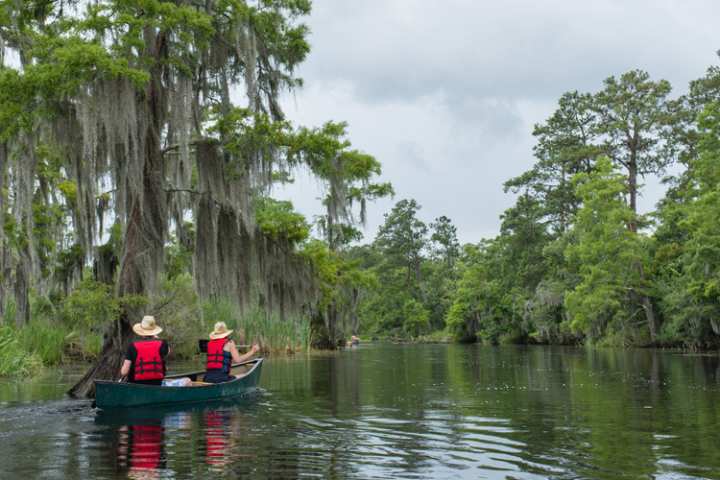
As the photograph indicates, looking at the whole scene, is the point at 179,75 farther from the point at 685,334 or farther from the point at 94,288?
the point at 685,334

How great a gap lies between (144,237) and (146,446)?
7.61 meters

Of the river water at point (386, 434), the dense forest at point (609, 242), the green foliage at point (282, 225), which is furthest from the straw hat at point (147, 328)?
the dense forest at point (609, 242)

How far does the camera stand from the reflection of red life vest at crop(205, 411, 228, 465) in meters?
10.1

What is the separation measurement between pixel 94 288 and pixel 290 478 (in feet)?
33.2

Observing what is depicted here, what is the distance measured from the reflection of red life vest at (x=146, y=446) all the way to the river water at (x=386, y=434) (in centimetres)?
3

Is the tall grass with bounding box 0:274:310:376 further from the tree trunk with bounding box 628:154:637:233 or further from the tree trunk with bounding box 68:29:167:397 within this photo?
the tree trunk with bounding box 628:154:637:233

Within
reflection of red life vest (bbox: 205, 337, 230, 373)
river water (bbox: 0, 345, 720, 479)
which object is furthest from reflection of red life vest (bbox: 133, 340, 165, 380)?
reflection of red life vest (bbox: 205, 337, 230, 373)

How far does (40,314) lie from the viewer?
25.7 meters

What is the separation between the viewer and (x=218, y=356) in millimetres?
17641

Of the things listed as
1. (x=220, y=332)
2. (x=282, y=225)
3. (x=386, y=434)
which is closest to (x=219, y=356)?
(x=220, y=332)

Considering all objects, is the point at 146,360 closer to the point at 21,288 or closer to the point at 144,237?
the point at 144,237

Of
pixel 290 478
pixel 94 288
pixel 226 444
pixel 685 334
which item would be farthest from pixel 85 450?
pixel 685 334

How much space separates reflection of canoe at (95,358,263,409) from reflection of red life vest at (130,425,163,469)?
59.3 inches

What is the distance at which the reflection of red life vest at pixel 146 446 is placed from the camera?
9.82 meters
